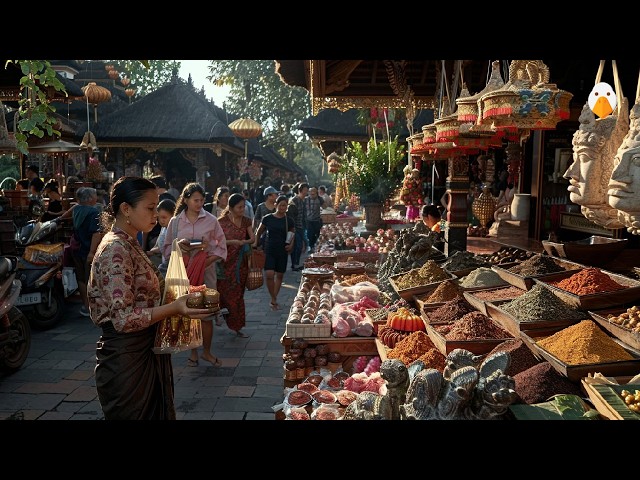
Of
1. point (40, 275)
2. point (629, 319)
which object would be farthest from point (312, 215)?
point (629, 319)

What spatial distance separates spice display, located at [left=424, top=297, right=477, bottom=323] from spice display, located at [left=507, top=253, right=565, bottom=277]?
0.49 meters

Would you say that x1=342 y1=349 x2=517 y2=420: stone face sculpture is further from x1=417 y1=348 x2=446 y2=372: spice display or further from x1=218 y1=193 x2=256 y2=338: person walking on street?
x1=218 y1=193 x2=256 y2=338: person walking on street

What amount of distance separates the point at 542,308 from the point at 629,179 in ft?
3.82

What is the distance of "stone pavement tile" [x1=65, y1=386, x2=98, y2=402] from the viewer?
497 centimetres

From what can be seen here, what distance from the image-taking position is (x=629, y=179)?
92.0 inches

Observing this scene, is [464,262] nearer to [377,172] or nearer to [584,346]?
[584,346]

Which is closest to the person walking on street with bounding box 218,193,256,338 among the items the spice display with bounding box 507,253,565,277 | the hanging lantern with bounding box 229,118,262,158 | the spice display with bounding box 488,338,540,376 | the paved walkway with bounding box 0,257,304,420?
the paved walkway with bounding box 0,257,304,420

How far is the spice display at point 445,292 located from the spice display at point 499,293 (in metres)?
0.23

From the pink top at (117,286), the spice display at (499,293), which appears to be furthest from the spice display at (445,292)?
the pink top at (117,286)

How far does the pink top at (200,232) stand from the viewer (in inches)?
227
